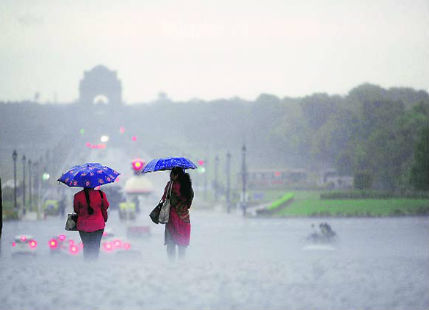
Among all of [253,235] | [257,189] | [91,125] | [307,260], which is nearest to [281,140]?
[257,189]

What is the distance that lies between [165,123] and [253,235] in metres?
108

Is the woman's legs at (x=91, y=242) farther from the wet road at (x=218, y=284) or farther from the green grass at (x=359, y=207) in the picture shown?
the green grass at (x=359, y=207)

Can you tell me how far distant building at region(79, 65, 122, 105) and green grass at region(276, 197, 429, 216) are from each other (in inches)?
3910

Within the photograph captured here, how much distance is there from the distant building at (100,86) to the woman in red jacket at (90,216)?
141 m

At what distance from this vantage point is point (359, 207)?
51.3 metres

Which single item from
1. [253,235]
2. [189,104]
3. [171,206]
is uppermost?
[189,104]

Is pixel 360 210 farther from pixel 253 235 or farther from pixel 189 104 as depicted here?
pixel 189 104

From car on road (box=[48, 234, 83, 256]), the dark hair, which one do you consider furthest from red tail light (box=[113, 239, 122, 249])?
the dark hair

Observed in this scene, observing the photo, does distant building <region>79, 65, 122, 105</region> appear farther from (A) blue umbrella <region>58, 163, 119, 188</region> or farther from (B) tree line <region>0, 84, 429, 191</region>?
(A) blue umbrella <region>58, 163, 119, 188</region>

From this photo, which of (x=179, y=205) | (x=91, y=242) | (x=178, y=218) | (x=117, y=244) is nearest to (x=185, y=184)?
(x=179, y=205)

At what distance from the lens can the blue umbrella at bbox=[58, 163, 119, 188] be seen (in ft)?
32.5

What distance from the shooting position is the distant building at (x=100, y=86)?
150m

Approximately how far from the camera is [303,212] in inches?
1959

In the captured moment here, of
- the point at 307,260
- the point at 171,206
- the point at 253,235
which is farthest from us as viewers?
the point at 253,235
